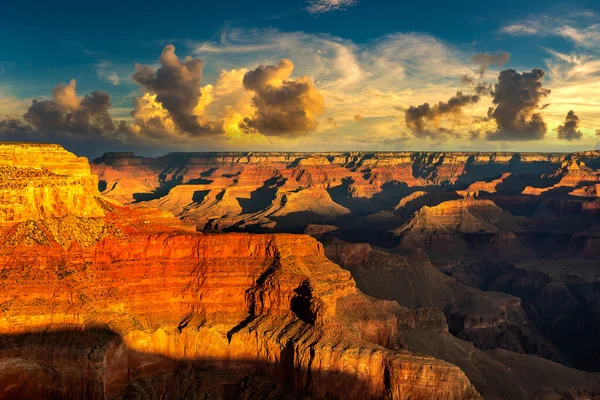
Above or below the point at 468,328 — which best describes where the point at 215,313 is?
above

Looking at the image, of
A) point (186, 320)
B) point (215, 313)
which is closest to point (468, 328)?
point (215, 313)

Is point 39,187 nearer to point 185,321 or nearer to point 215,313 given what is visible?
point 185,321

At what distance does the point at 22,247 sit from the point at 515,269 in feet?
416

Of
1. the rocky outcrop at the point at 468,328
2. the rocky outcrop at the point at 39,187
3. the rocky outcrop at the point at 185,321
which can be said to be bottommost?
the rocky outcrop at the point at 468,328

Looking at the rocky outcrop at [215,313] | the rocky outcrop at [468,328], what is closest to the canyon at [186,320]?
the rocky outcrop at [215,313]

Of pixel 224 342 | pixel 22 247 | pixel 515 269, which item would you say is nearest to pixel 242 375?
pixel 224 342

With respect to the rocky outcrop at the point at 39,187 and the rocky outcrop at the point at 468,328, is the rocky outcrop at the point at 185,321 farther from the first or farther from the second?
the rocky outcrop at the point at 468,328

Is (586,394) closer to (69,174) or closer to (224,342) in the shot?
(224,342)

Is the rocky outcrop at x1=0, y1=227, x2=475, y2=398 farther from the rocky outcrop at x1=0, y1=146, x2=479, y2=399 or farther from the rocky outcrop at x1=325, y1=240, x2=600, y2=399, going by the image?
the rocky outcrop at x1=325, y1=240, x2=600, y2=399

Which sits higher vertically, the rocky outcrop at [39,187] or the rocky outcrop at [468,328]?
the rocky outcrop at [39,187]

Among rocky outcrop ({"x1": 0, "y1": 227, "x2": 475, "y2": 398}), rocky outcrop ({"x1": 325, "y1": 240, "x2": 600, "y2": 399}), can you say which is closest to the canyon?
rocky outcrop ({"x1": 0, "y1": 227, "x2": 475, "y2": 398})

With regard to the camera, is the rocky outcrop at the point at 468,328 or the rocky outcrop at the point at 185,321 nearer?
the rocky outcrop at the point at 185,321

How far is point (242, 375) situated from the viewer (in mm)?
57000

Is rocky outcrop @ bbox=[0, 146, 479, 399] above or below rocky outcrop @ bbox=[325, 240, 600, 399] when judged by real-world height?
above
